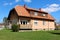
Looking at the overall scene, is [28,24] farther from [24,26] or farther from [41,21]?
[41,21]

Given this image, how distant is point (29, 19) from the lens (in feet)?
140

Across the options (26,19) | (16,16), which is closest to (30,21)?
(26,19)

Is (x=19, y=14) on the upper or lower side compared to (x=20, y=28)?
upper

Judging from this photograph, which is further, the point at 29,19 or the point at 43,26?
the point at 43,26

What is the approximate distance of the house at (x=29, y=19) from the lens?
41112mm

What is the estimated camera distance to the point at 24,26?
131 feet

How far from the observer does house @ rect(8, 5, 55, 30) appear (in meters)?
41.1

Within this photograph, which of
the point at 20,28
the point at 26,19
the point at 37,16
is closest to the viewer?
the point at 20,28

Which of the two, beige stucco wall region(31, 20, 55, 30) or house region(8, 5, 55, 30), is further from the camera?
beige stucco wall region(31, 20, 55, 30)

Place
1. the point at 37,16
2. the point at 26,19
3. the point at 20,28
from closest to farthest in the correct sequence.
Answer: the point at 20,28
the point at 26,19
the point at 37,16

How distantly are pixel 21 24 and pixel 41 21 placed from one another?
8.15m

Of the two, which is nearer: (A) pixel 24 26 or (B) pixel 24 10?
(A) pixel 24 26

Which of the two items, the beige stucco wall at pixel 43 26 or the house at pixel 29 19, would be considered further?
the beige stucco wall at pixel 43 26

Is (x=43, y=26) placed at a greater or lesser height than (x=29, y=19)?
lesser
